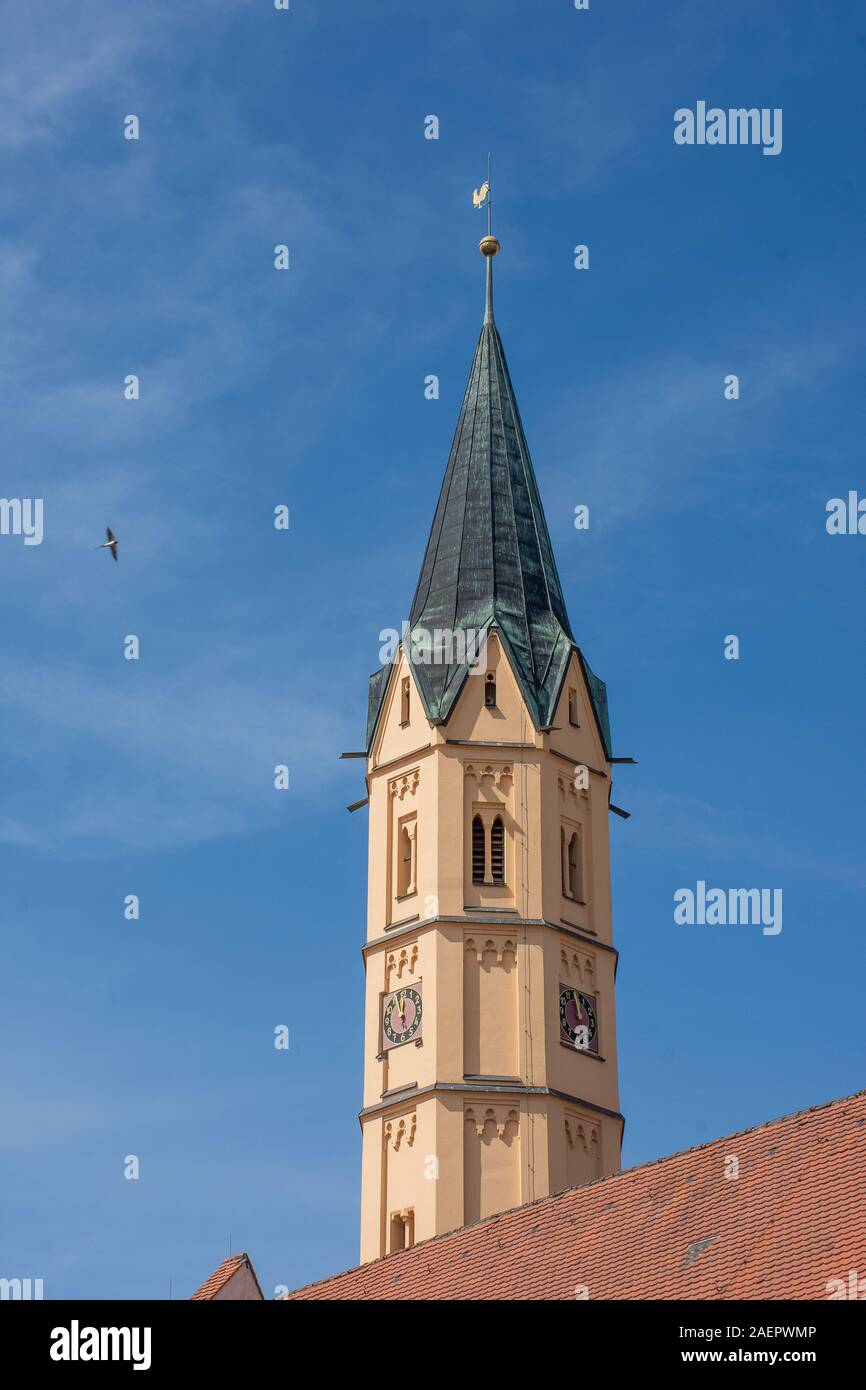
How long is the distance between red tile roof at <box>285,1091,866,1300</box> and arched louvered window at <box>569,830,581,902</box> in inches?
854

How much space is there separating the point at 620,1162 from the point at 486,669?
38.8 ft

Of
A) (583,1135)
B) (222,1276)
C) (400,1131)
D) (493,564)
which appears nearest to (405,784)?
(493,564)

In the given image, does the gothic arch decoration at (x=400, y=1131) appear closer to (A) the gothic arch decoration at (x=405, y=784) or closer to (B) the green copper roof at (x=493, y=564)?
(A) the gothic arch decoration at (x=405, y=784)

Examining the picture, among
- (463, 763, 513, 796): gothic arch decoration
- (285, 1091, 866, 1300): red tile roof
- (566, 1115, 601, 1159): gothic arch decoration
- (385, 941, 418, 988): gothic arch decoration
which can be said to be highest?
(463, 763, 513, 796): gothic arch decoration

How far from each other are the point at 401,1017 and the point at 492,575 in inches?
456

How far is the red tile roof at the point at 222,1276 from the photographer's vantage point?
36.7 m

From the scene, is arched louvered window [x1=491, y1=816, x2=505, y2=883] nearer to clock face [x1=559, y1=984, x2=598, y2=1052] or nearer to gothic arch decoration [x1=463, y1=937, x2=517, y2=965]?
gothic arch decoration [x1=463, y1=937, x2=517, y2=965]

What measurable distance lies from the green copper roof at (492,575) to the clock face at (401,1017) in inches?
262

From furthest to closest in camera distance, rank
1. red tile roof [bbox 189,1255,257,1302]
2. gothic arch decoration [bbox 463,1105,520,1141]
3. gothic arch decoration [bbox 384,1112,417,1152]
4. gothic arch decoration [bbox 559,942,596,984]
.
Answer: gothic arch decoration [bbox 559,942,596,984] → gothic arch decoration [bbox 384,1112,417,1152] → gothic arch decoration [bbox 463,1105,520,1141] → red tile roof [bbox 189,1255,257,1302]

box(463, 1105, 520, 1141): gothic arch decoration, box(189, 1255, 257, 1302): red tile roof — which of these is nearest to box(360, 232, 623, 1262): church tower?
box(463, 1105, 520, 1141): gothic arch decoration

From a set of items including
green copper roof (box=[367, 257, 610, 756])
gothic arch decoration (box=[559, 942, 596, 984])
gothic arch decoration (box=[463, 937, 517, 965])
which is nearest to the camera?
gothic arch decoration (box=[463, 937, 517, 965])

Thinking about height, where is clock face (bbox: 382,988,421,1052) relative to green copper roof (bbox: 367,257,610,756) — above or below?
below

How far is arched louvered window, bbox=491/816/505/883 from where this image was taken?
54.6m
